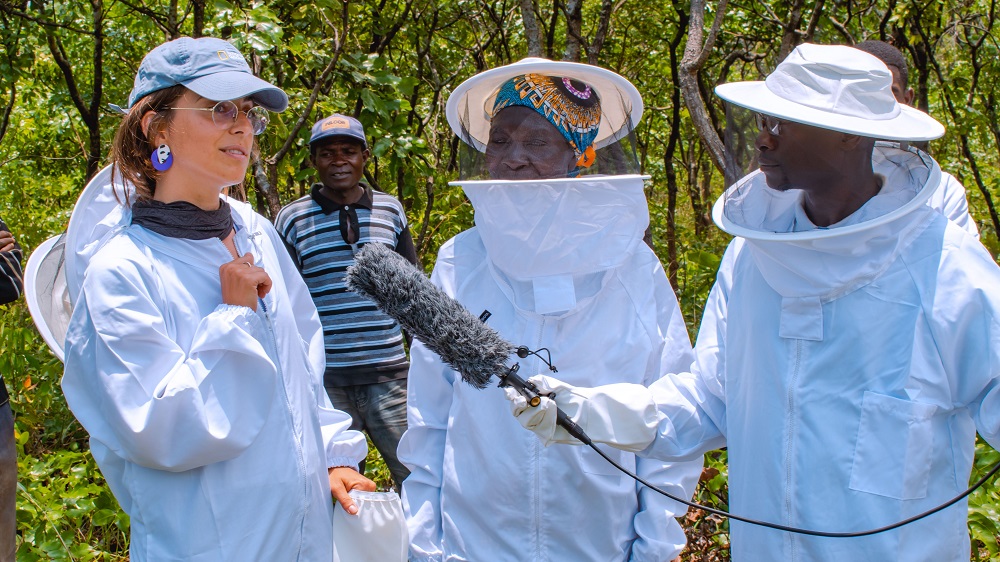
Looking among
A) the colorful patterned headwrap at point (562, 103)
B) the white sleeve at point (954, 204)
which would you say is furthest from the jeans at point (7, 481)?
the white sleeve at point (954, 204)

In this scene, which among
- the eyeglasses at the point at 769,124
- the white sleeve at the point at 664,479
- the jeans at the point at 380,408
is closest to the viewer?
the eyeglasses at the point at 769,124

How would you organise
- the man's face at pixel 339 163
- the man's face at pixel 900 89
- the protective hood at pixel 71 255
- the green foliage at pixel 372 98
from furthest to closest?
1. the man's face at pixel 339 163
2. the green foliage at pixel 372 98
3. the man's face at pixel 900 89
4. the protective hood at pixel 71 255

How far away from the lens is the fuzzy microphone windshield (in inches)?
72.4

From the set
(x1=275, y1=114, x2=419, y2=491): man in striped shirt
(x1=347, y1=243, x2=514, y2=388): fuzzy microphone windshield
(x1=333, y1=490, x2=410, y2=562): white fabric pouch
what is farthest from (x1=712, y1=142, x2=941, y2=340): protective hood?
(x1=275, y1=114, x2=419, y2=491): man in striped shirt

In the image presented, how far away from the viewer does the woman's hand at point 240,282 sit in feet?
6.43

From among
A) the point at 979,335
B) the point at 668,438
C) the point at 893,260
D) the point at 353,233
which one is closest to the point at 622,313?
→ the point at 668,438

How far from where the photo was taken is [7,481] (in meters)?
2.92

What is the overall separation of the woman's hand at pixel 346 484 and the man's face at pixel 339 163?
7.42 feet

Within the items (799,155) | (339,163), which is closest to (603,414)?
(799,155)

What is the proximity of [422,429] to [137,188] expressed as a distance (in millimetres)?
930

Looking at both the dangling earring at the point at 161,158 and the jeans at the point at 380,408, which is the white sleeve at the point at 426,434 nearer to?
the dangling earring at the point at 161,158

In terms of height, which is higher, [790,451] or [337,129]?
[337,129]

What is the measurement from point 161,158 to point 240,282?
1.15ft

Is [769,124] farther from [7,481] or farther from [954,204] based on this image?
[7,481]
